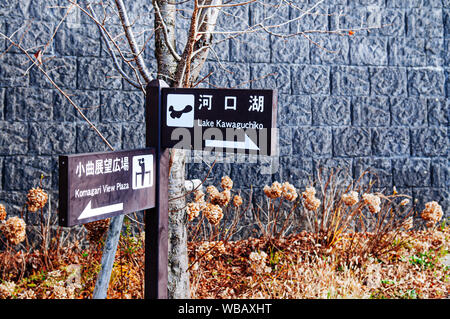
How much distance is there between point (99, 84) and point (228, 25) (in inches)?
62.9

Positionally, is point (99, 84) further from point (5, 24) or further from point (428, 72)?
point (428, 72)

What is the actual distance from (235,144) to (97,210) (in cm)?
78

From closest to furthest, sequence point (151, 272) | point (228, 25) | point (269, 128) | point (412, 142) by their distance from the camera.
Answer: point (269, 128) < point (151, 272) < point (228, 25) < point (412, 142)

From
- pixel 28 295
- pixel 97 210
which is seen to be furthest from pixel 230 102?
pixel 28 295

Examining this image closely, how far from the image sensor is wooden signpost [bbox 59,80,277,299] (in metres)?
2.48

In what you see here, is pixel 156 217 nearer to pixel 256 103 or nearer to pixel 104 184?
pixel 104 184

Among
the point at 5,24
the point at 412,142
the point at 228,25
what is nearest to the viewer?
the point at 5,24

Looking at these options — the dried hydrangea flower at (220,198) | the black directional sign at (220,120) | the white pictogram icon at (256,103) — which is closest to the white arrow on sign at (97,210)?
the black directional sign at (220,120)

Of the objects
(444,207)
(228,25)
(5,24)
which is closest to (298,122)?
(228,25)

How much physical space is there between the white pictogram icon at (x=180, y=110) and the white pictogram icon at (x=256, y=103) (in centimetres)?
34

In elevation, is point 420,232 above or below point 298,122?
below

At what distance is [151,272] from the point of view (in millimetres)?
2932

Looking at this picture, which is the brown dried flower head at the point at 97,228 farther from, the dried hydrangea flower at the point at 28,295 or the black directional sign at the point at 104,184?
the black directional sign at the point at 104,184

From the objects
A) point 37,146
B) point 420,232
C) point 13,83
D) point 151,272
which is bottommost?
point 420,232
